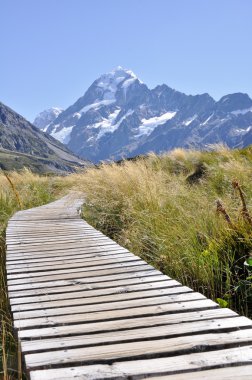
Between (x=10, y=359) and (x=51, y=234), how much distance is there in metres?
2.84

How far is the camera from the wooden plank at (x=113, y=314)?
2723 millimetres

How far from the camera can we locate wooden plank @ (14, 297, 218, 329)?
8.93ft

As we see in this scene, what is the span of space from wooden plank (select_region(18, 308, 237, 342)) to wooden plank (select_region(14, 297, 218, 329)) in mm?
42

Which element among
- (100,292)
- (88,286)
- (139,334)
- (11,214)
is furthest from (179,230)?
(11,214)

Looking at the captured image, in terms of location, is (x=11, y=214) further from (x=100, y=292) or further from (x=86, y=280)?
(x=100, y=292)

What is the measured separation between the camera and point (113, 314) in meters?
2.83

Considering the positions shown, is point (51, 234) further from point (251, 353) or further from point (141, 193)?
point (251, 353)

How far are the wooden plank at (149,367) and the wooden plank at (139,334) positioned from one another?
0.23 m

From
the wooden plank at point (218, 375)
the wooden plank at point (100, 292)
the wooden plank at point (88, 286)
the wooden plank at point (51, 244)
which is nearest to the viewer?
the wooden plank at point (218, 375)

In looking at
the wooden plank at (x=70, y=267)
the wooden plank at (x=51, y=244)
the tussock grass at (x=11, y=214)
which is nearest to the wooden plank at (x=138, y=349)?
the tussock grass at (x=11, y=214)

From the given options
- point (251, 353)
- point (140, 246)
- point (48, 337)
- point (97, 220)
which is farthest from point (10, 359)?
point (97, 220)

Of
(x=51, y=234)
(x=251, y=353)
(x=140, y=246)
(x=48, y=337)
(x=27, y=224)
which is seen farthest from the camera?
(x=27, y=224)

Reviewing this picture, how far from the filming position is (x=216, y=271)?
165 inches

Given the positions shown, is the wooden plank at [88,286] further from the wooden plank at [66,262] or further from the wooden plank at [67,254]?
the wooden plank at [67,254]
